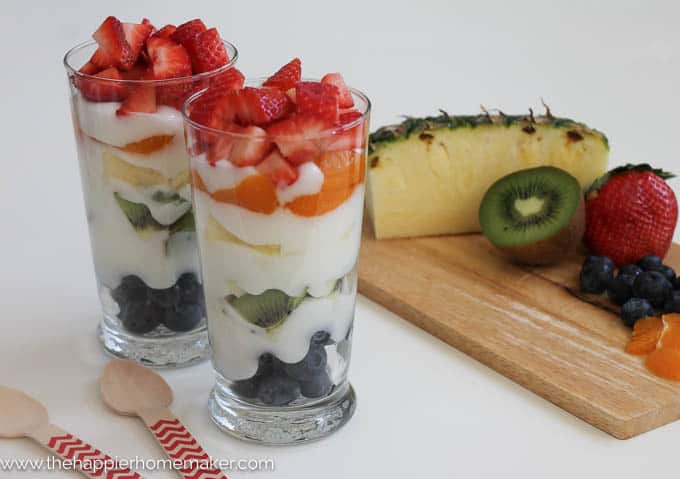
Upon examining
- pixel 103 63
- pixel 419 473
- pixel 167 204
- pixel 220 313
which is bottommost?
pixel 419 473

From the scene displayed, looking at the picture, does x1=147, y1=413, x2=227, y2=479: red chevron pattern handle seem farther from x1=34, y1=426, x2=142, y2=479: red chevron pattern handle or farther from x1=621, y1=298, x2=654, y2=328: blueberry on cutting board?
x1=621, y1=298, x2=654, y2=328: blueberry on cutting board

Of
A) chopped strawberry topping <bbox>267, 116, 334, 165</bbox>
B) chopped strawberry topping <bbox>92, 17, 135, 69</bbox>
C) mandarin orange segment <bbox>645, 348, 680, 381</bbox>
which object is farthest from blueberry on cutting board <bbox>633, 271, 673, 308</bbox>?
chopped strawberry topping <bbox>92, 17, 135, 69</bbox>

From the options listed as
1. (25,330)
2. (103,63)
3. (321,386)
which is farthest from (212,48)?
(25,330)

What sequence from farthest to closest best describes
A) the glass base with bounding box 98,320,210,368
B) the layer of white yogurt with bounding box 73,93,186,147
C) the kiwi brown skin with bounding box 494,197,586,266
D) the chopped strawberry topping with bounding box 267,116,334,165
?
the kiwi brown skin with bounding box 494,197,586,266, the glass base with bounding box 98,320,210,368, the layer of white yogurt with bounding box 73,93,186,147, the chopped strawberry topping with bounding box 267,116,334,165

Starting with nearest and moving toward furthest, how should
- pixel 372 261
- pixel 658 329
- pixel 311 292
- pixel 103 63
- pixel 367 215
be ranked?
1. pixel 311 292
2. pixel 103 63
3. pixel 658 329
4. pixel 372 261
5. pixel 367 215

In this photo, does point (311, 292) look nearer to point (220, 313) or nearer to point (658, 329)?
point (220, 313)

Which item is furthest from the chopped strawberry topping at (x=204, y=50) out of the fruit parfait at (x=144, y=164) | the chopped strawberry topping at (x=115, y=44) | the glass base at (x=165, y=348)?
the glass base at (x=165, y=348)
